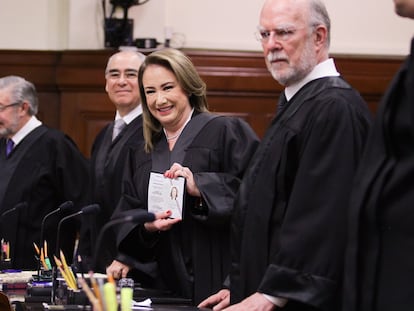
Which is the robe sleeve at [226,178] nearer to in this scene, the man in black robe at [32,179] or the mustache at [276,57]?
the mustache at [276,57]

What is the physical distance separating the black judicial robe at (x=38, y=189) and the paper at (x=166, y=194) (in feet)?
5.77

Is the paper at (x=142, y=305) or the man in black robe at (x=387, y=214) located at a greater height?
the man in black robe at (x=387, y=214)

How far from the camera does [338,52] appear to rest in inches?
320

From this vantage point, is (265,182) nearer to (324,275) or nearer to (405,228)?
(324,275)

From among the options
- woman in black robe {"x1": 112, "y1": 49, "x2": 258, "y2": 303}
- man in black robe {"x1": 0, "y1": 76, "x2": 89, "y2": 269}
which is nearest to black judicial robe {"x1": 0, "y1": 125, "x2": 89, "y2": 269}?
man in black robe {"x1": 0, "y1": 76, "x2": 89, "y2": 269}

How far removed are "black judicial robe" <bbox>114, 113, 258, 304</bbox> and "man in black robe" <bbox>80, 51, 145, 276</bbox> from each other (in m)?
0.74

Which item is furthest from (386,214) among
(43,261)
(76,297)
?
(43,261)

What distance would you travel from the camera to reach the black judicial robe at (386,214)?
8.42 ft

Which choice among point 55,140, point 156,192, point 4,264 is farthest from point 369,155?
point 55,140

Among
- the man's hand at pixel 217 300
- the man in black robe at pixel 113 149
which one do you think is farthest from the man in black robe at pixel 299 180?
the man in black robe at pixel 113 149

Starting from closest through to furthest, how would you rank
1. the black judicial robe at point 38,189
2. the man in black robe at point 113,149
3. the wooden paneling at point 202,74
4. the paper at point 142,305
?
1. the paper at point 142,305
2. the man in black robe at point 113,149
3. the black judicial robe at point 38,189
4. the wooden paneling at point 202,74

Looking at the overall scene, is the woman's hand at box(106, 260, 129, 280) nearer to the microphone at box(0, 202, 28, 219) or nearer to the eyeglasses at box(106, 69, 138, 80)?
the microphone at box(0, 202, 28, 219)

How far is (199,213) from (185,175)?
0.20 m

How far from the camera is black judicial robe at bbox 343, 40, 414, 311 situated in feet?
8.42
